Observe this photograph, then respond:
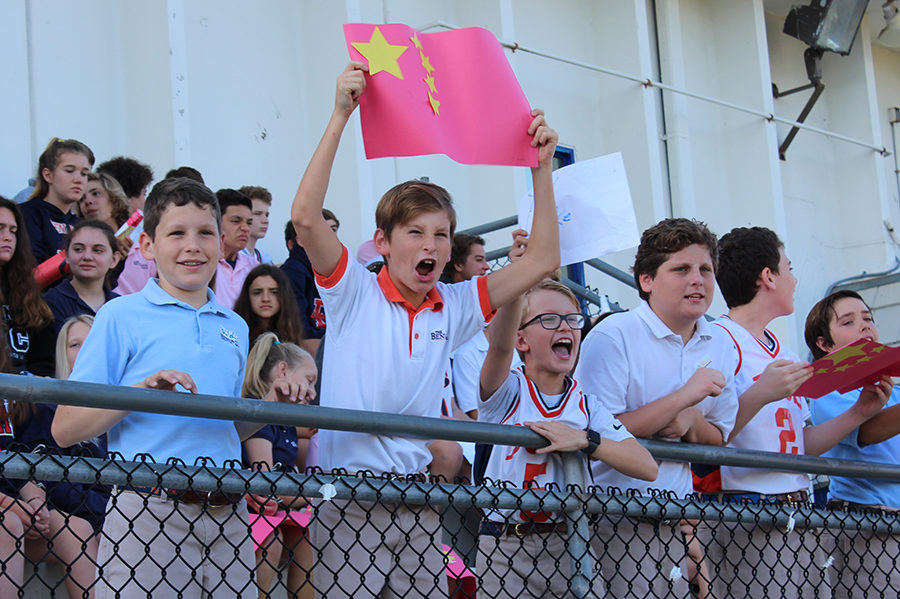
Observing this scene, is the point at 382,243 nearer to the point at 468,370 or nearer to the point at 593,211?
the point at 593,211

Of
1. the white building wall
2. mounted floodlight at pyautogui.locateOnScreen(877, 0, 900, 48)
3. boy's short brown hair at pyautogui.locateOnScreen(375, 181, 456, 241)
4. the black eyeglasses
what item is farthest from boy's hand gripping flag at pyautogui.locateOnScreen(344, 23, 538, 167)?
mounted floodlight at pyautogui.locateOnScreen(877, 0, 900, 48)

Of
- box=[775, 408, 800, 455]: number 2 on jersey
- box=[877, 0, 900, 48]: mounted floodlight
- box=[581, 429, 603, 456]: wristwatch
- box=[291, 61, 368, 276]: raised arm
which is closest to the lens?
→ box=[291, 61, 368, 276]: raised arm

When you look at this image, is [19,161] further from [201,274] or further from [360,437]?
[360,437]

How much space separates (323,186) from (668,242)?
53.2 inches

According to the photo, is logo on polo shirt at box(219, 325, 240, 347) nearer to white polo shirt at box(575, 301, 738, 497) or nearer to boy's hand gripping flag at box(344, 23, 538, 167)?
boy's hand gripping flag at box(344, 23, 538, 167)

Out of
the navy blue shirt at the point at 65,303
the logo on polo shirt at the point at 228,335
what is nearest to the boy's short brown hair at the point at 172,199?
the logo on polo shirt at the point at 228,335

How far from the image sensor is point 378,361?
3037mm

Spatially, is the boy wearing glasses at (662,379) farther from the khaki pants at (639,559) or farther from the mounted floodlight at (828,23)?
the mounted floodlight at (828,23)

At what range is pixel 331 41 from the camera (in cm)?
780

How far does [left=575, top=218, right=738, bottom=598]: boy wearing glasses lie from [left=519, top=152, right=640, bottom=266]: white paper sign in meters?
0.31

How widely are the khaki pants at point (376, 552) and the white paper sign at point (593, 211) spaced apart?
39.5 inches

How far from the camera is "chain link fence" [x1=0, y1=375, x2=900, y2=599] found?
242 cm

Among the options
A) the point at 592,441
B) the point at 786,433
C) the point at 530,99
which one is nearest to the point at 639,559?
the point at 592,441

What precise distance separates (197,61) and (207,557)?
16.7 feet
